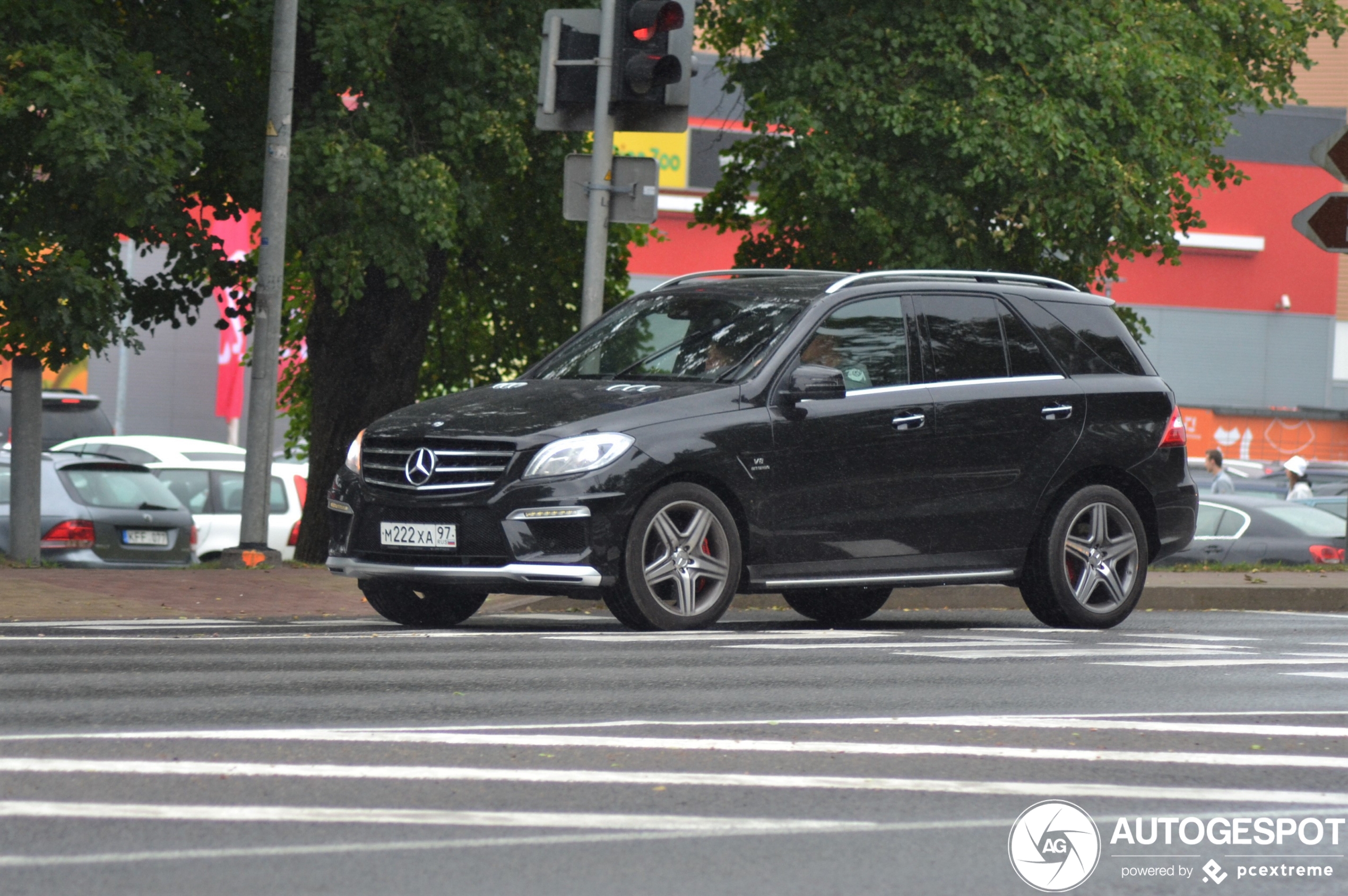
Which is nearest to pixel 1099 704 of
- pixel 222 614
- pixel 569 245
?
pixel 222 614

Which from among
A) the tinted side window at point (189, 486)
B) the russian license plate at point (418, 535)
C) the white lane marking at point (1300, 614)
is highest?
the russian license plate at point (418, 535)

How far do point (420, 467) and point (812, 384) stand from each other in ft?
6.09

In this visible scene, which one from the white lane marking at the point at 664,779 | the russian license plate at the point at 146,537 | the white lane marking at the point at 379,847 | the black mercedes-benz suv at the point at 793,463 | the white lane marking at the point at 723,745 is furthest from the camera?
the russian license plate at the point at 146,537

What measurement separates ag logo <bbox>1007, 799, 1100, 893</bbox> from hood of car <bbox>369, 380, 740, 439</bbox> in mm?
4609

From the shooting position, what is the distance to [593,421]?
9617 millimetres

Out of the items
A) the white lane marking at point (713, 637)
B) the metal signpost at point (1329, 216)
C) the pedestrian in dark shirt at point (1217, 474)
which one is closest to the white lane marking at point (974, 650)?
the white lane marking at point (713, 637)

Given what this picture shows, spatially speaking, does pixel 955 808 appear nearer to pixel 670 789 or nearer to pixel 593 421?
pixel 670 789

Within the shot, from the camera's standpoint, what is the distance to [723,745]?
6.17 metres

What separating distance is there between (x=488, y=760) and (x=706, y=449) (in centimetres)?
412

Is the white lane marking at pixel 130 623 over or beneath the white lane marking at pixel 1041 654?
beneath

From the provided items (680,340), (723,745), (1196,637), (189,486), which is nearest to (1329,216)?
(1196,637)

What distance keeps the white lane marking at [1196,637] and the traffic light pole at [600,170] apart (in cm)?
382

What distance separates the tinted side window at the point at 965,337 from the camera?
36.0ft

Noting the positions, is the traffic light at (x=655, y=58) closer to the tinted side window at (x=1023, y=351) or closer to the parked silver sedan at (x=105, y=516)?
the tinted side window at (x=1023, y=351)
